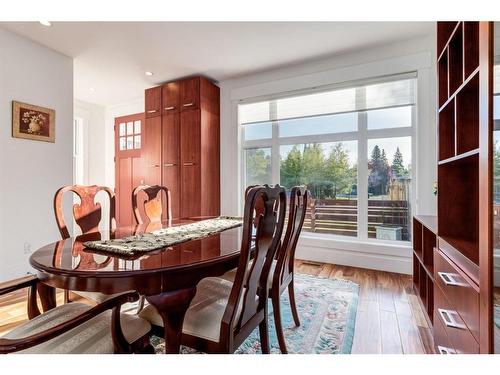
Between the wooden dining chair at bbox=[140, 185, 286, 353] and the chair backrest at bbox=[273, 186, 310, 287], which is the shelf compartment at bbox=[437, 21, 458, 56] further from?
the wooden dining chair at bbox=[140, 185, 286, 353]

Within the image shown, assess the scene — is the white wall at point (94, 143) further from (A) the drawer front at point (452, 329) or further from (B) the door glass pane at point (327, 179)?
(A) the drawer front at point (452, 329)

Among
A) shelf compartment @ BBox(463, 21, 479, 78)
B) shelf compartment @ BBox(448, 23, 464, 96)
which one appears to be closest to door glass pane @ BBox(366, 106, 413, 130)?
shelf compartment @ BBox(448, 23, 464, 96)

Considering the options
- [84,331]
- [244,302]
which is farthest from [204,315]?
[84,331]

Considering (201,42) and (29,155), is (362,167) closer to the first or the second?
(201,42)

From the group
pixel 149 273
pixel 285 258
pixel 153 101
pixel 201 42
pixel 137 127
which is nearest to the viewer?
pixel 149 273

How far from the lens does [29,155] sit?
2869 millimetres

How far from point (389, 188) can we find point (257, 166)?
69.7 inches

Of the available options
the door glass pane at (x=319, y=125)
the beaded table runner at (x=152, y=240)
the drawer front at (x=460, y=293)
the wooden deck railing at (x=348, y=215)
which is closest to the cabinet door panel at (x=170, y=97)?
the door glass pane at (x=319, y=125)

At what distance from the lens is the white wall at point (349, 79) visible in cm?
276

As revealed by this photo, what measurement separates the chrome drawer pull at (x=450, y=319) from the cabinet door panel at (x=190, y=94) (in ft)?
11.0

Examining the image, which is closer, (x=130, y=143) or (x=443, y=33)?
(x=443, y=33)

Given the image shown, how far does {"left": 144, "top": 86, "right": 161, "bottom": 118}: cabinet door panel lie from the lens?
391 cm

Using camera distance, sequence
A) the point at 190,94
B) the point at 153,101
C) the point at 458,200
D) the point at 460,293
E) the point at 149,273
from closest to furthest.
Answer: the point at 149,273 → the point at 460,293 → the point at 458,200 → the point at 190,94 → the point at 153,101
